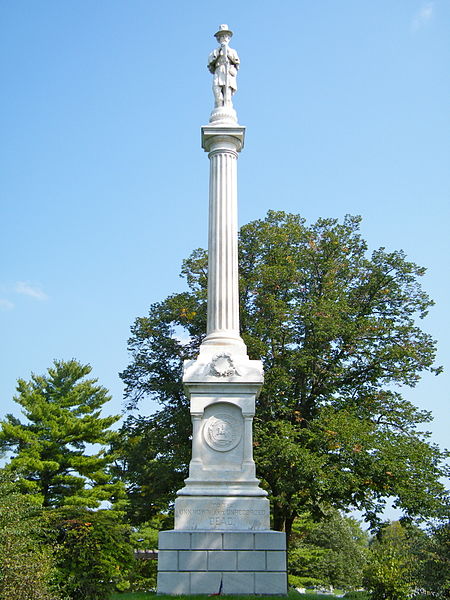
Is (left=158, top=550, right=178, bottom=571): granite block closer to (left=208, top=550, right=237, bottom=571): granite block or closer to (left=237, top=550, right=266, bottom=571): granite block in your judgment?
(left=208, top=550, right=237, bottom=571): granite block

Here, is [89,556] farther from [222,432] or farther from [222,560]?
[222,432]

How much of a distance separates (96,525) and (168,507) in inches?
349

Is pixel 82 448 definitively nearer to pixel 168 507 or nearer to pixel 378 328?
pixel 168 507

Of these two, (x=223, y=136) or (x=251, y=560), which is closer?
(x=251, y=560)

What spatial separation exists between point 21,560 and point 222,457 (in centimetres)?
451

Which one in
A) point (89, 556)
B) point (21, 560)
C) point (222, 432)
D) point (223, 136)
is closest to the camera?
point (21, 560)

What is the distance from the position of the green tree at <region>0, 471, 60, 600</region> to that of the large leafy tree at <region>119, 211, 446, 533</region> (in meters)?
8.62

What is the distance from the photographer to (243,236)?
84.3ft

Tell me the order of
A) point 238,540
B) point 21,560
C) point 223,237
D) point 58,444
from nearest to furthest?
point 21,560 < point 238,540 < point 223,237 < point 58,444

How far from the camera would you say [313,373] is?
2367 centimetres

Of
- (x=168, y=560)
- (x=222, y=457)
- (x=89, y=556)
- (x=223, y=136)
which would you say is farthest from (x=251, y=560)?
(x=223, y=136)

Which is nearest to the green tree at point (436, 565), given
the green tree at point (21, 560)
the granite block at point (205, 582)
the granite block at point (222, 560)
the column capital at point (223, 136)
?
the granite block at point (222, 560)

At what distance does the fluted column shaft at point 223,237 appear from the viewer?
15.1m

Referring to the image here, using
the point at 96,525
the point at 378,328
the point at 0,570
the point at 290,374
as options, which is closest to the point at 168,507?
the point at 290,374
